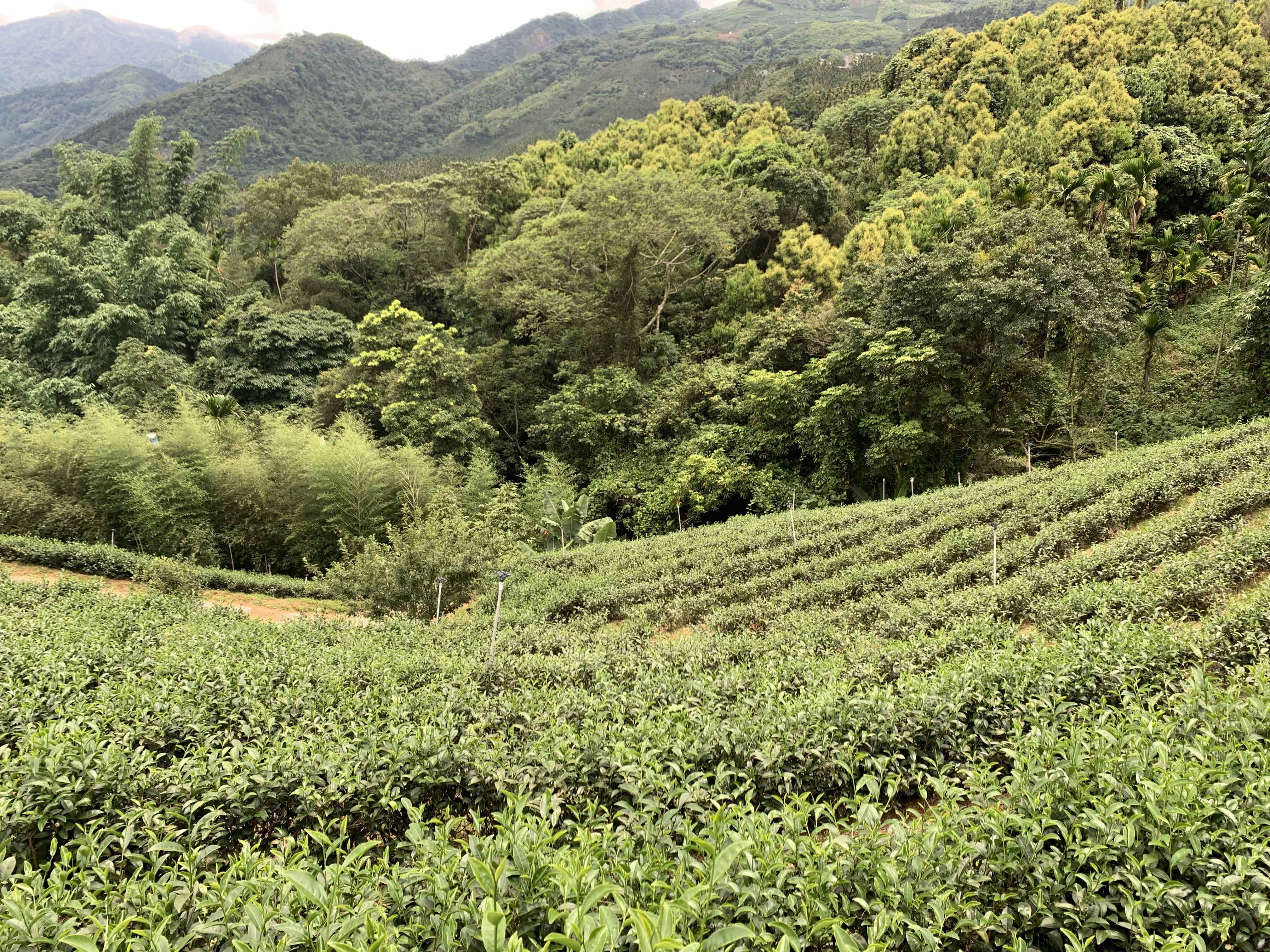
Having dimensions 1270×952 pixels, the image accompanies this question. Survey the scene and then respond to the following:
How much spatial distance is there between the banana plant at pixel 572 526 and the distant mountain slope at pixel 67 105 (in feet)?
367

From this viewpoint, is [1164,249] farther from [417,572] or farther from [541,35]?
[541,35]

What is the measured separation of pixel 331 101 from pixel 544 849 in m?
92.4

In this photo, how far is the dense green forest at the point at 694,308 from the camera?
15734 millimetres

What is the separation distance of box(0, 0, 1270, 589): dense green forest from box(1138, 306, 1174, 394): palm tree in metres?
0.14

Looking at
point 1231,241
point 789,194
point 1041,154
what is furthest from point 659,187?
point 1231,241

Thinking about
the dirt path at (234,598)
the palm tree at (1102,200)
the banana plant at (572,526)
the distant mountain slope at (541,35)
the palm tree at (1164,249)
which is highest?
the distant mountain slope at (541,35)

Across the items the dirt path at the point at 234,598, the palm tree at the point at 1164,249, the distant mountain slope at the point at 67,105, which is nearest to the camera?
the dirt path at the point at 234,598

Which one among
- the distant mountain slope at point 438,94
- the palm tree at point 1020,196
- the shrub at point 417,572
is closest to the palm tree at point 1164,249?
the palm tree at point 1020,196

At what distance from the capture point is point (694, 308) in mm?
23156

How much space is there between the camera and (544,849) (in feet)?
7.79

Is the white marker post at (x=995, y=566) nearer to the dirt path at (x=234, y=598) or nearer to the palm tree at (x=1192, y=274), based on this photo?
the dirt path at (x=234, y=598)

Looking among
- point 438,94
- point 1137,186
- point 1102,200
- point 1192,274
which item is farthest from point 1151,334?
point 438,94

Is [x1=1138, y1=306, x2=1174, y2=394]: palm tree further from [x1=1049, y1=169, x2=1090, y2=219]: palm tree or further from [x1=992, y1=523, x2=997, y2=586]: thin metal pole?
[x1=992, y1=523, x2=997, y2=586]: thin metal pole

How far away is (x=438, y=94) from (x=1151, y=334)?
322ft
